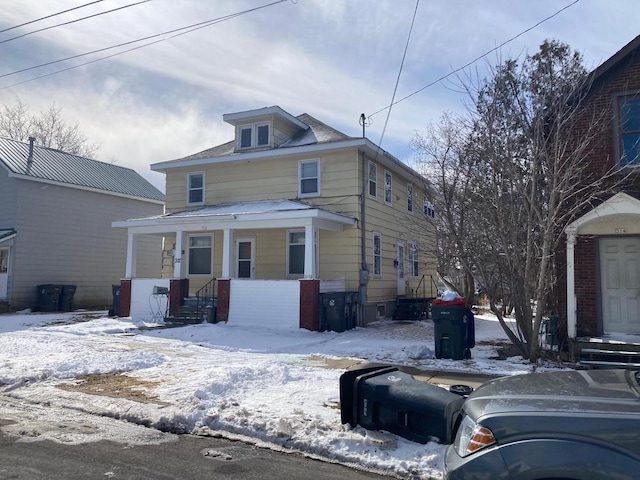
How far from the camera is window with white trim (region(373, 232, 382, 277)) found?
1795 cm

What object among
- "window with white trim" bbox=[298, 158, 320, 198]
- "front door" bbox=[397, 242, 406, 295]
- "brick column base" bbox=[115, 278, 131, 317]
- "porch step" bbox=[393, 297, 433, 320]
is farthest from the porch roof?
"front door" bbox=[397, 242, 406, 295]

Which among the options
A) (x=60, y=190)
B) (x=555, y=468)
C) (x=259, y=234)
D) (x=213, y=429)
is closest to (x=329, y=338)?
(x=259, y=234)

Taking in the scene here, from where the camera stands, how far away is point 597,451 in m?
2.72

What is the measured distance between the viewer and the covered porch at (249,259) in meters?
14.8

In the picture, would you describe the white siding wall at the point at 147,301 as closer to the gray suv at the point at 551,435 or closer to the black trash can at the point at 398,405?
the black trash can at the point at 398,405

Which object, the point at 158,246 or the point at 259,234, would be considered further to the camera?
the point at 158,246

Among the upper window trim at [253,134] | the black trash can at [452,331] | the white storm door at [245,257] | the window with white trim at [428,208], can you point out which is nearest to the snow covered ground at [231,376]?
the black trash can at [452,331]

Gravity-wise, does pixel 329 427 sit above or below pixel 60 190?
below

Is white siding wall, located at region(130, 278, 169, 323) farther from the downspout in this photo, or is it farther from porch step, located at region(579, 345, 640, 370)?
porch step, located at region(579, 345, 640, 370)

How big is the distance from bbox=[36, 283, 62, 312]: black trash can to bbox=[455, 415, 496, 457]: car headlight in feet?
71.3

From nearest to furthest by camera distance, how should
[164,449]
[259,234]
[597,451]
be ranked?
[597,451], [164,449], [259,234]

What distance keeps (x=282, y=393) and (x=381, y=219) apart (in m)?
11.8

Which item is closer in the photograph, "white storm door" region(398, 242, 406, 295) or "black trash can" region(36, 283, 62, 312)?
"white storm door" region(398, 242, 406, 295)

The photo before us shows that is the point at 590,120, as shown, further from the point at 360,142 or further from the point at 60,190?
the point at 60,190
